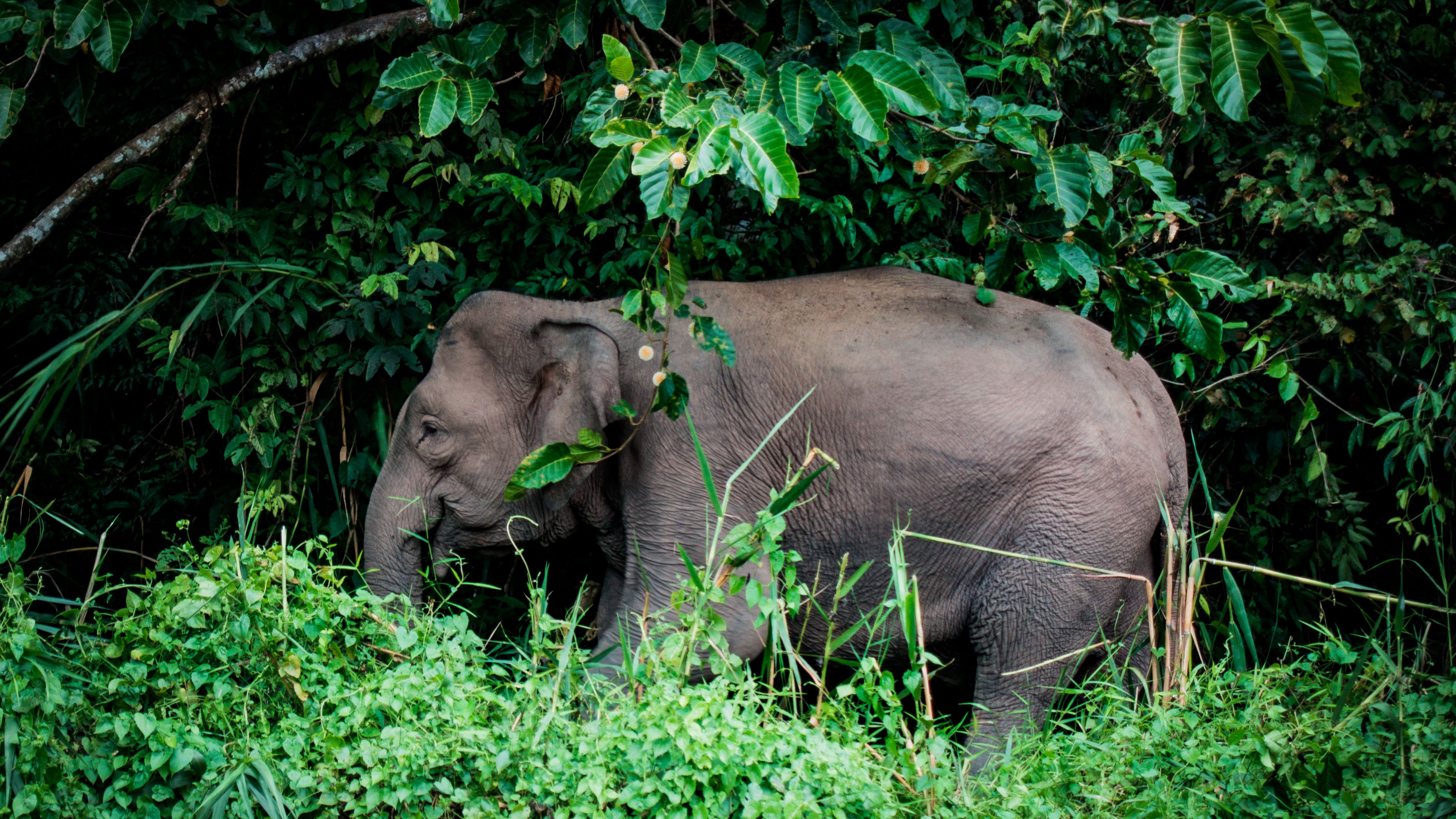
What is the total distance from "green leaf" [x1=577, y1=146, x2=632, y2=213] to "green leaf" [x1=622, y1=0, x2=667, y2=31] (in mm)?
485

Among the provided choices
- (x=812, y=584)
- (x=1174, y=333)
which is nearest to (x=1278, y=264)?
(x=1174, y=333)

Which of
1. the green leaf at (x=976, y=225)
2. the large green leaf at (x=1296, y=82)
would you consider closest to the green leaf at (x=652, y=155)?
the green leaf at (x=976, y=225)

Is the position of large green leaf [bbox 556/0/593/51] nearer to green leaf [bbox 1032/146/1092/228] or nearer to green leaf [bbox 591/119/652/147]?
green leaf [bbox 591/119/652/147]

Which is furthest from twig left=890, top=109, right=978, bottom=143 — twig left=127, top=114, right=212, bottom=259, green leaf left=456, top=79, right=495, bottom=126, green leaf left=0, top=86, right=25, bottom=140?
green leaf left=0, top=86, right=25, bottom=140

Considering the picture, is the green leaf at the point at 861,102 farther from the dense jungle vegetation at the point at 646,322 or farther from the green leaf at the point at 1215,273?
the green leaf at the point at 1215,273

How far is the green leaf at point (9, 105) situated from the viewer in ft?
11.1

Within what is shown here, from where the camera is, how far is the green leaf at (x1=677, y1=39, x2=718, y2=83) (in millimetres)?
3055

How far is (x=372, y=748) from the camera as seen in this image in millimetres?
2490

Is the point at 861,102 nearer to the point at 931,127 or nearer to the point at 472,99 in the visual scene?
the point at 931,127

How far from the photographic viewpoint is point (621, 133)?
2.82 m

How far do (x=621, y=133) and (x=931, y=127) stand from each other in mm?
1007

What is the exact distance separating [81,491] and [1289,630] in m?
4.67

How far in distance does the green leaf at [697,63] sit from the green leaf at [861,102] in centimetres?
32

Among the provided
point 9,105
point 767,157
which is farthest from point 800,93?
point 9,105
